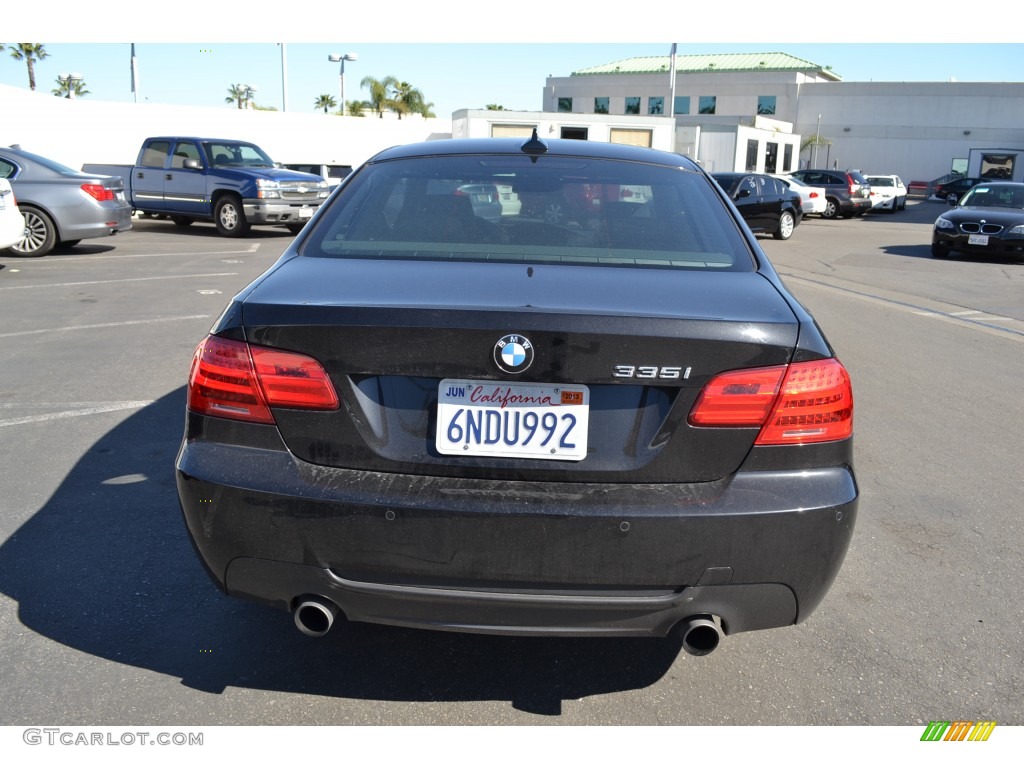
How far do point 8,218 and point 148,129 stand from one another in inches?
762

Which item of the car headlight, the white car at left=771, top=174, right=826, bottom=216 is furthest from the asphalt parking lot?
the white car at left=771, top=174, right=826, bottom=216

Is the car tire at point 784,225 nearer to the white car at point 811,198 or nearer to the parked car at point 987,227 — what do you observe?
the parked car at point 987,227

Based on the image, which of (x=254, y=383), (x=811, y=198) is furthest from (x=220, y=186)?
(x=811, y=198)

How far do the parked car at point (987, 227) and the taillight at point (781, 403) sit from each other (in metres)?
16.8

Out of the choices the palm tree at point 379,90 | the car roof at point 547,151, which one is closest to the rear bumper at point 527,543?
the car roof at point 547,151

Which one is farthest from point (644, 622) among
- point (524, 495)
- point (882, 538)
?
point (882, 538)

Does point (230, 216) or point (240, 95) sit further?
point (240, 95)

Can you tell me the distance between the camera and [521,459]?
2418 mm

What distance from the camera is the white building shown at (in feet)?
215

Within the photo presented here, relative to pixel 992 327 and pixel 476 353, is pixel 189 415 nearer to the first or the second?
pixel 476 353

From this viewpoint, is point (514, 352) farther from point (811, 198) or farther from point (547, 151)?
point (811, 198)

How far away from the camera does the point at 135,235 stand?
18.4 metres

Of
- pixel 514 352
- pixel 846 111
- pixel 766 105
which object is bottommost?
pixel 514 352

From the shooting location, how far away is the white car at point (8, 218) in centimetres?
1148
